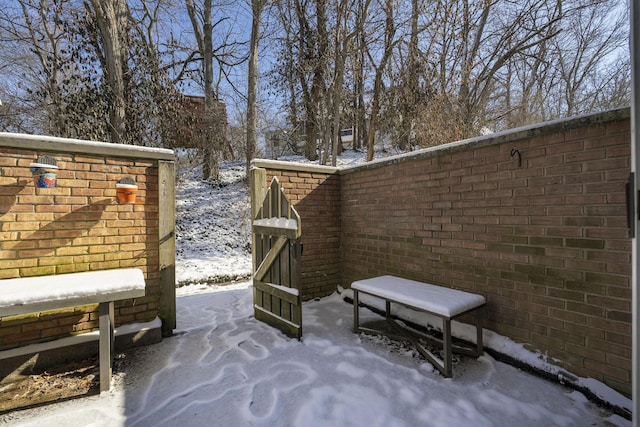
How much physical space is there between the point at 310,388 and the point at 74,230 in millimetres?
2717

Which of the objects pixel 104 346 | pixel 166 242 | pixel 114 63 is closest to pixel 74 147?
pixel 166 242

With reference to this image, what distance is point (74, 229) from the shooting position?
9.46 feet

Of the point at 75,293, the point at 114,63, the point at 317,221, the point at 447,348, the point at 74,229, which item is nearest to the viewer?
the point at 75,293

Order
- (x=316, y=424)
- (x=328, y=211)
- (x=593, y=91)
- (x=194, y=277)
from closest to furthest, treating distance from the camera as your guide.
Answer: (x=316, y=424) < (x=328, y=211) < (x=194, y=277) < (x=593, y=91)

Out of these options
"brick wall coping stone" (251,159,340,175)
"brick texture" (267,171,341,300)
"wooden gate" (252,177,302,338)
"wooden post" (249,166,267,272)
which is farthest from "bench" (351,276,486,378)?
"brick wall coping stone" (251,159,340,175)

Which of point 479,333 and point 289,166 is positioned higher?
point 289,166

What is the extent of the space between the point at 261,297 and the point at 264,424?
195 centimetres

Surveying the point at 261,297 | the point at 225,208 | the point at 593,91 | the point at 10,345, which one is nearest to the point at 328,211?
the point at 261,297

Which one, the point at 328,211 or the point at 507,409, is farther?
the point at 328,211

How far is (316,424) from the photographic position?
198cm

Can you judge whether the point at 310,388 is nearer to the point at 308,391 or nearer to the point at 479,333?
the point at 308,391

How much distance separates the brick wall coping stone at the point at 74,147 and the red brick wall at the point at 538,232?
2962 millimetres

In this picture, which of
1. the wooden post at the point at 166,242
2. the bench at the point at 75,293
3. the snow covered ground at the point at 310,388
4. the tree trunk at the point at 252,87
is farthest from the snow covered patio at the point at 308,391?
the tree trunk at the point at 252,87

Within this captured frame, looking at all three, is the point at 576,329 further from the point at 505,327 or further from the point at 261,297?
the point at 261,297
